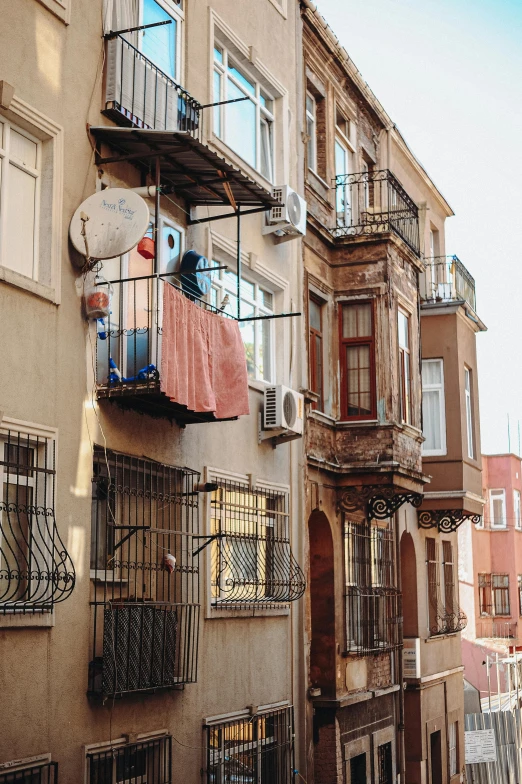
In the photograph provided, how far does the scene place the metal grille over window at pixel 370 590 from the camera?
2042 centimetres

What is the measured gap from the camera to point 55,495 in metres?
12.0

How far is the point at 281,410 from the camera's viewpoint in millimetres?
16984

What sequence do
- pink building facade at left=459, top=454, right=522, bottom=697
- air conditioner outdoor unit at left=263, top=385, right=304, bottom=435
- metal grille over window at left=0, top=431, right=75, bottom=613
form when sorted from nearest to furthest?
metal grille over window at left=0, top=431, right=75, bottom=613, air conditioner outdoor unit at left=263, top=385, right=304, bottom=435, pink building facade at left=459, top=454, right=522, bottom=697

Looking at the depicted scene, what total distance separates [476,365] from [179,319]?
15.4 metres

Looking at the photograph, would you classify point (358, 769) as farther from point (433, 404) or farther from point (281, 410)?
point (433, 404)

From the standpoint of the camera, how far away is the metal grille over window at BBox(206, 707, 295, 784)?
1482cm

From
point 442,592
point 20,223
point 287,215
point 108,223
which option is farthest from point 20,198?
point 442,592

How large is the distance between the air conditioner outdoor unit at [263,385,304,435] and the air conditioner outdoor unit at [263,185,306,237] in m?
2.56

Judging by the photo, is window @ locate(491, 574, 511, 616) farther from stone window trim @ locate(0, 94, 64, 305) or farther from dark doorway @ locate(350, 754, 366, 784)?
stone window trim @ locate(0, 94, 64, 305)

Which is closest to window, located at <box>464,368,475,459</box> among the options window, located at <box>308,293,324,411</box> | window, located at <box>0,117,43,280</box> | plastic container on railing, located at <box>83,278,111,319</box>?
window, located at <box>308,293,324,411</box>

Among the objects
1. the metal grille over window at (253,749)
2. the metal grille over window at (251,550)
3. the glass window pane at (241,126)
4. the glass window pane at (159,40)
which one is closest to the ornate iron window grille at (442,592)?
the metal grille over window at (251,550)

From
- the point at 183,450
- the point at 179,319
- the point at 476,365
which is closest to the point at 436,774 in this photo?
the point at 476,365

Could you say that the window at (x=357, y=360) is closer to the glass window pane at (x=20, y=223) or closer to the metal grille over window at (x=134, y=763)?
the metal grille over window at (x=134, y=763)

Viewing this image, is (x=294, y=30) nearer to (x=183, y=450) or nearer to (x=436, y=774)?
(x=183, y=450)
